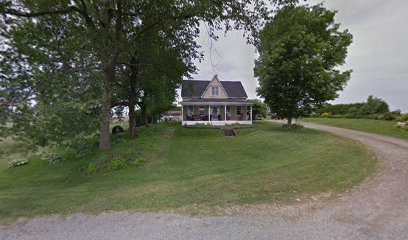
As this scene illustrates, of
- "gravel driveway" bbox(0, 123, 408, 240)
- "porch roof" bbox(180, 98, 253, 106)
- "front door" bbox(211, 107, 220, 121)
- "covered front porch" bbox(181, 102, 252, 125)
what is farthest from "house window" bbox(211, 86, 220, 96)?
"gravel driveway" bbox(0, 123, 408, 240)

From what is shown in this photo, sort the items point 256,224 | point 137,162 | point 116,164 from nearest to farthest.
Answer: point 256,224 < point 116,164 < point 137,162

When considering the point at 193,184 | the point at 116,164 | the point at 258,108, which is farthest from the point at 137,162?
the point at 258,108

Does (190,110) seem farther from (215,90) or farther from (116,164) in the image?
(116,164)

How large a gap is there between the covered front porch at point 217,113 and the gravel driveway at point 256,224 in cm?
2278

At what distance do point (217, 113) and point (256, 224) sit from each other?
82.9 feet

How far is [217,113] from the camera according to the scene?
94.7ft

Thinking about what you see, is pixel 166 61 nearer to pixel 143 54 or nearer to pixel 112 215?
pixel 143 54

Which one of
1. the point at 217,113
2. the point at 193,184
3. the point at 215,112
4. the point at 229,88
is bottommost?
the point at 193,184

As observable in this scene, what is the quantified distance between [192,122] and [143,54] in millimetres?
15267

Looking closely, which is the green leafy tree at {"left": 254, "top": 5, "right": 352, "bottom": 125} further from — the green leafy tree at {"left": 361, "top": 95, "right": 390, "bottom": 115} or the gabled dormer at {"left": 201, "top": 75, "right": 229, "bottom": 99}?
the gabled dormer at {"left": 201, "top": 75, "right": 229, "bottom": 99}

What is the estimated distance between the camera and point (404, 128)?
14.3 m

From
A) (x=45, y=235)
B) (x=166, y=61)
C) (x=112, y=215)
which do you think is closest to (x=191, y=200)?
(x=112, y=215)

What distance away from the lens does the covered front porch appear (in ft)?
89.7

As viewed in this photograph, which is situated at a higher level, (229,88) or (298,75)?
(229,88)
